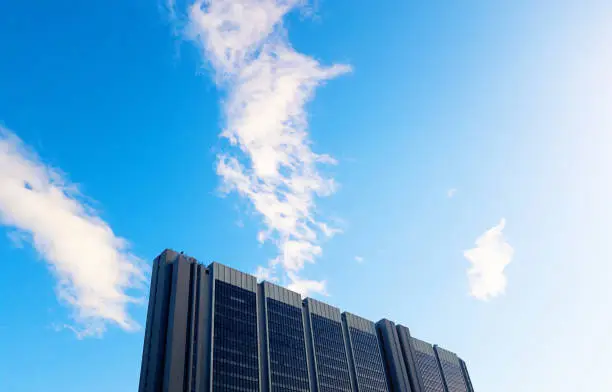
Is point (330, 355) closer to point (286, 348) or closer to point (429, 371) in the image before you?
point (286, 348)

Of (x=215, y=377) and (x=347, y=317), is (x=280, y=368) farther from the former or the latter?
(x=347, y=317)

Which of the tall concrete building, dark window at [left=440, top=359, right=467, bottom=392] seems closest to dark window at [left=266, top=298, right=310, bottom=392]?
the tall concrete building

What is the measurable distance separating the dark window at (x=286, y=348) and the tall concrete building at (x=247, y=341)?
0.27m

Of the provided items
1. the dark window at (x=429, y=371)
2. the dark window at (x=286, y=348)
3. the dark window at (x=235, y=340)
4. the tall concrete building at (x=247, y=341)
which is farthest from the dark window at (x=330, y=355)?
the dark window at (x=429, y=371)

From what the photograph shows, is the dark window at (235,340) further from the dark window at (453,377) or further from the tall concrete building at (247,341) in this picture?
the dark window at (453,377)

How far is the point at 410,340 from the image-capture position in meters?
181

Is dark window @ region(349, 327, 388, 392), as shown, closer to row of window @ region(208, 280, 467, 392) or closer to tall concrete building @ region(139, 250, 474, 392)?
row of window @ region(208, 280, 467, 392)

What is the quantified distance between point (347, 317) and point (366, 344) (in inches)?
435

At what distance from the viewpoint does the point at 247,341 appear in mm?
118500

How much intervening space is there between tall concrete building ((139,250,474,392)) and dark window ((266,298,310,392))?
0.27 m

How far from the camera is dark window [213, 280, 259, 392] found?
108062 mm

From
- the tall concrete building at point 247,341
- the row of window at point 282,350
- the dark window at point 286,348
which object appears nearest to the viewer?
the tall concrete building at point 247,341

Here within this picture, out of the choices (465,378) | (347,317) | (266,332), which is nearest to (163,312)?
(266,332)

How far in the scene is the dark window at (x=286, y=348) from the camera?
121000mm
